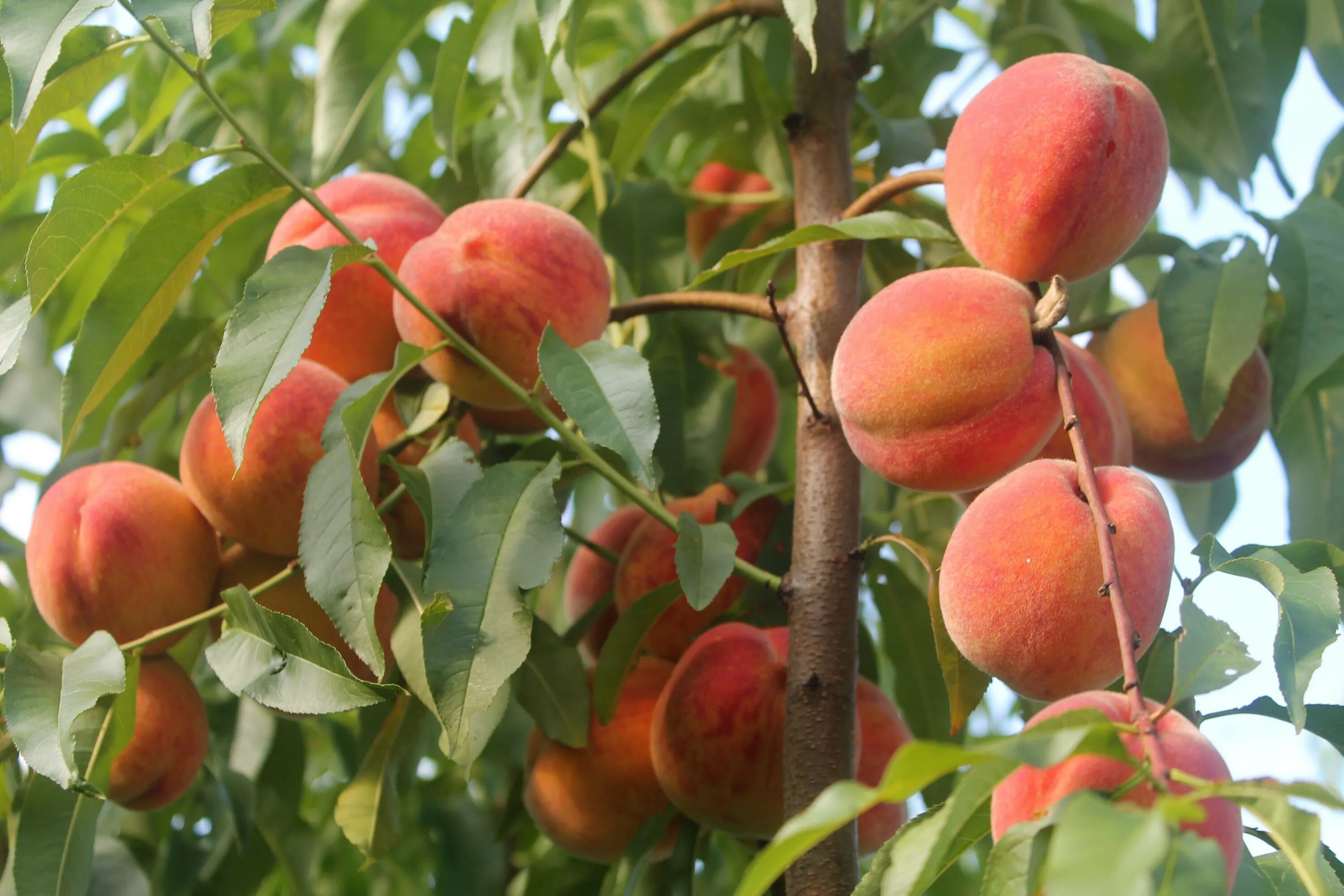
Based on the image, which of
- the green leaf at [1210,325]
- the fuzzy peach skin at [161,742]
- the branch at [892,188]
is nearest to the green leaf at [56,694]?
the fuzzy peach skin at [161,742]

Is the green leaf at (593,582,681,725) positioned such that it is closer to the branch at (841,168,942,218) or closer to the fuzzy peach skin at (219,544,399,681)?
the fuzzy peach skin at (219,544,399,681)

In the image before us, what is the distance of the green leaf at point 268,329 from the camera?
0.85 meters

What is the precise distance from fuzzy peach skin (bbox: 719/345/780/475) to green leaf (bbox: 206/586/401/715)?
2.21ft

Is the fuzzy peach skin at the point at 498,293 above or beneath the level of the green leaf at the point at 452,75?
beneath

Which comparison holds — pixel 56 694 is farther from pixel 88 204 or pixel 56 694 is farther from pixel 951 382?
pixel 951 382

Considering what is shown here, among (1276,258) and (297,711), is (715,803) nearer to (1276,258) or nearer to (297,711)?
(297,711)

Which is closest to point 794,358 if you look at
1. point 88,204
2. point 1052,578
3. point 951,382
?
point 951,382

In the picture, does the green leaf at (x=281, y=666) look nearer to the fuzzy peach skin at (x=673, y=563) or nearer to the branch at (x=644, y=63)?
the fuzzy peach skin at (x=673, y=563)

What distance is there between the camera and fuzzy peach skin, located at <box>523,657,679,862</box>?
3.95 feet

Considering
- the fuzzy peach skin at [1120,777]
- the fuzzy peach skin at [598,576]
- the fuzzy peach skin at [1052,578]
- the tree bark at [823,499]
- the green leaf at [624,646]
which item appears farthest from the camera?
the fuzzy peach skin at [598,576]

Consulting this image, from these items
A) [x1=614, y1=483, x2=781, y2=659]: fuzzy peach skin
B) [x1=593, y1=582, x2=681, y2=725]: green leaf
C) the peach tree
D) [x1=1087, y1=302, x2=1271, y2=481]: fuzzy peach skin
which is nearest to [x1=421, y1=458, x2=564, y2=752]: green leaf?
the peach tree

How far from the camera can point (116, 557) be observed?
3.58 ft

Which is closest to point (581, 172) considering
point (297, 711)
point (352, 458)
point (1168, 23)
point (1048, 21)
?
point (1048, 21)

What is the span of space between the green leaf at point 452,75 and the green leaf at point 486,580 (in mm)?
482
